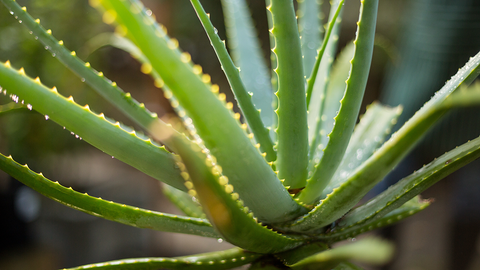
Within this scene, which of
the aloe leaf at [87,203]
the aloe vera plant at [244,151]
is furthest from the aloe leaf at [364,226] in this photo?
the aloe leaf at [87,203]

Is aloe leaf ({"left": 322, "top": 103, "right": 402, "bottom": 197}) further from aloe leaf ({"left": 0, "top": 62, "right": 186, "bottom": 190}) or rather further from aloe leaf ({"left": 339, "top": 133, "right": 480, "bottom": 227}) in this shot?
aloe leaf ({"left": 0, "top": 62, "right": 186, "bottom": 190})

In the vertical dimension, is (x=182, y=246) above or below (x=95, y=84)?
above

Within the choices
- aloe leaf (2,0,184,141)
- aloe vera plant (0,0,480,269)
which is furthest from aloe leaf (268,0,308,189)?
aloe leaf (2,0,184,141)

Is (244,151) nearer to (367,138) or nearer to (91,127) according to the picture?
(91,127)

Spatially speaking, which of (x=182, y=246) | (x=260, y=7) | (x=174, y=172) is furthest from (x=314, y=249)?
(x=260, y=7)

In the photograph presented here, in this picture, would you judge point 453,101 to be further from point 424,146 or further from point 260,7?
point 260,7
